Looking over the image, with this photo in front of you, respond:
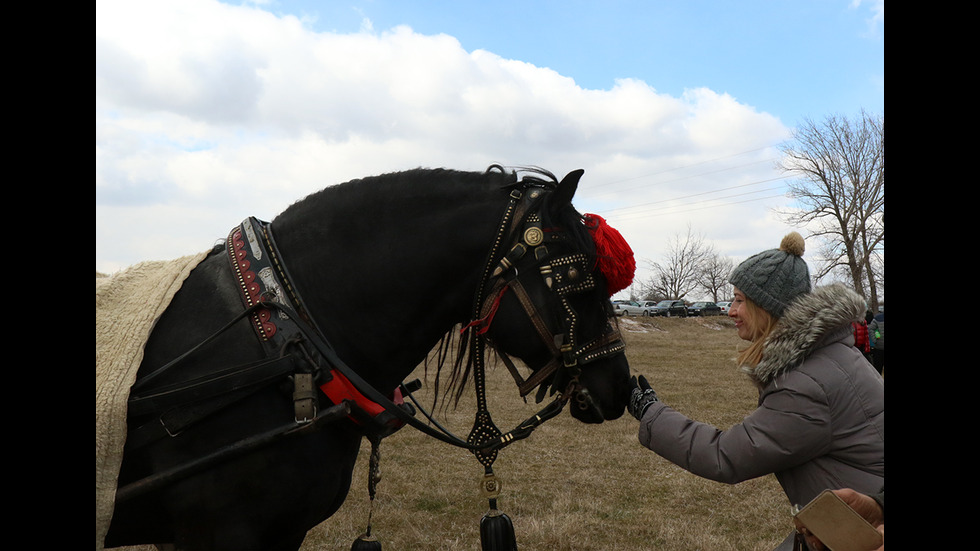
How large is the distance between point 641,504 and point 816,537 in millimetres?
4034

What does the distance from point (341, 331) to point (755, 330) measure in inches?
60.0

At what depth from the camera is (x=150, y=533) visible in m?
2.07

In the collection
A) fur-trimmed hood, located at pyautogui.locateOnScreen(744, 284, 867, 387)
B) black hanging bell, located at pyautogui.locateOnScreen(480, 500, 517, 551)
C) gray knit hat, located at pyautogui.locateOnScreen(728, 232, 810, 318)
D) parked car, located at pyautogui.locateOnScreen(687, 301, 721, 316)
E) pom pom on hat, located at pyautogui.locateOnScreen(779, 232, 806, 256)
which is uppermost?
pom pom on hat, located at pyautogui.locateOnScreen(779, 232, 806, 256)

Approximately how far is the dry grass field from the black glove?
104 inches

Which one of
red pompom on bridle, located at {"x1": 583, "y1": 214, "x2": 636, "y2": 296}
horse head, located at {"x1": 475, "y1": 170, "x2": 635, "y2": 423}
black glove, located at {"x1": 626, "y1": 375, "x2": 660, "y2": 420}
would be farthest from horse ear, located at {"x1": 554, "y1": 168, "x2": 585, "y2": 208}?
black glove, located at {"x1": 626, "y1": 375, "x2": 660, "y2": 420}

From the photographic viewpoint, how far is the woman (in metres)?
1.96

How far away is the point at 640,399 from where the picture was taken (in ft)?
7.55

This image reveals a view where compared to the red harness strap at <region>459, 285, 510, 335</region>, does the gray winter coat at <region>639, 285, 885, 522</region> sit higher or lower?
lower

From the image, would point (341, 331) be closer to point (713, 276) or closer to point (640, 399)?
point (640, 399)

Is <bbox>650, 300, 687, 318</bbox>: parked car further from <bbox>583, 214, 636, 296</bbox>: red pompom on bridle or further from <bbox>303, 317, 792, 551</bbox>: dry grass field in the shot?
<bbox>583, 214, 636, 296</bbox>: red pompom on bridle

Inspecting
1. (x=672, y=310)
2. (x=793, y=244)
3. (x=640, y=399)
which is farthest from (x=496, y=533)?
(x=672, y=310)

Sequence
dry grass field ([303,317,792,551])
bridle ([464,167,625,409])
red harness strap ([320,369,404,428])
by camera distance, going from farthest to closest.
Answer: dry grass field ([303,317,792,551])
bridle ([464,167,625,409])
red harness strap ([320,369,404,428])
